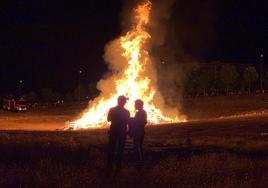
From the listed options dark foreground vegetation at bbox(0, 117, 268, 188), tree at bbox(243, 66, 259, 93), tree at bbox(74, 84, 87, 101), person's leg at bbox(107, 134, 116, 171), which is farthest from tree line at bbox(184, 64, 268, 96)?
person's leg at bbox(107, 134, 116, 171)

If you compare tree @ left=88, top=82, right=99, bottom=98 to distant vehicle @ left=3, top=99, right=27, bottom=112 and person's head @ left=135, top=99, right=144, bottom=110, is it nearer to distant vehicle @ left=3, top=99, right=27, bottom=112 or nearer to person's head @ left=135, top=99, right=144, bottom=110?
distant vehicle @ left=3, top=99, right=27, bottom=112

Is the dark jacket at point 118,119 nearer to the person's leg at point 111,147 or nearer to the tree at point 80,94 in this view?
the person's leg at point 111,147

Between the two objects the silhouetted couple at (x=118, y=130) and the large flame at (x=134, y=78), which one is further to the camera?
the large flame at (x=134, y=78)

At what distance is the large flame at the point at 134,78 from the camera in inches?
1695

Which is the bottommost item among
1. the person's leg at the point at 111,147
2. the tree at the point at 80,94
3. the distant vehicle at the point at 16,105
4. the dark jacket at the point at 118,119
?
the person's leg at the point at 111,147

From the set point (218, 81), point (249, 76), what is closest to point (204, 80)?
point (218, 81)

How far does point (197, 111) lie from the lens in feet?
186

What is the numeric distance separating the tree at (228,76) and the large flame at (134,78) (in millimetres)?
27797

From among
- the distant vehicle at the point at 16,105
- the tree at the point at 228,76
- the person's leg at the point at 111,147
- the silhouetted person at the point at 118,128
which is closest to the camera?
the person's leg at the point at 111,147

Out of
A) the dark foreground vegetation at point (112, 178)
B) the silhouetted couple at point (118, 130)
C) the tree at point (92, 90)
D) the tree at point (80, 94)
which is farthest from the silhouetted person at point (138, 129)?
the tree at point (92, 90)

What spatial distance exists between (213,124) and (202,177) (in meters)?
23.7

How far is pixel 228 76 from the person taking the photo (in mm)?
70375

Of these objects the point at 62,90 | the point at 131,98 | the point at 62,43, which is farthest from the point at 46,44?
the point at 131,98

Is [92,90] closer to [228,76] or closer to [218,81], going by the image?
[218,81]
